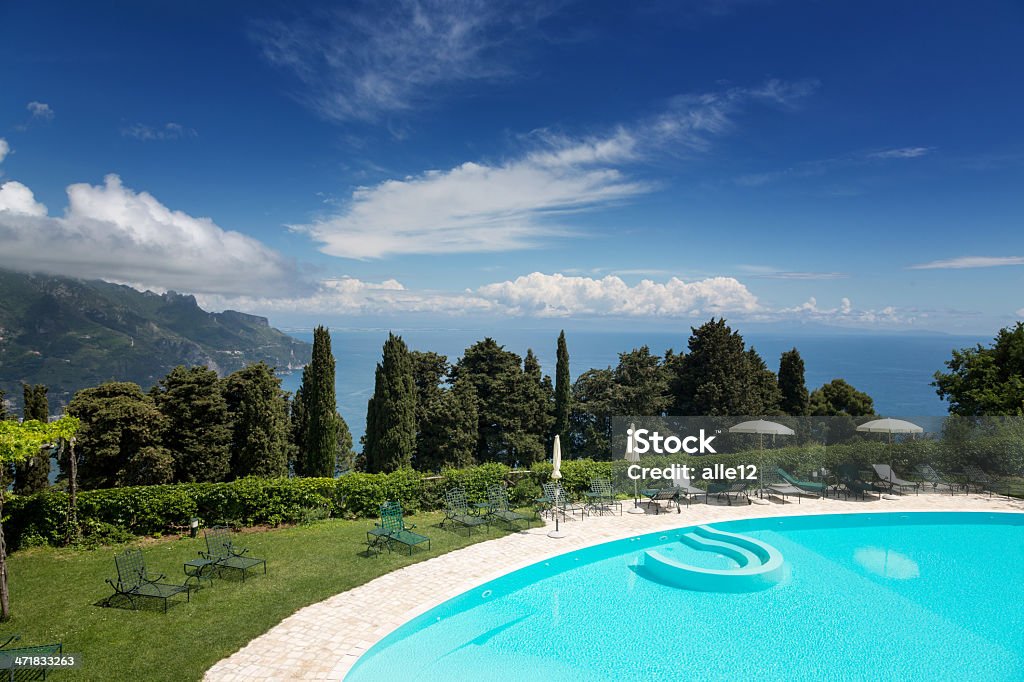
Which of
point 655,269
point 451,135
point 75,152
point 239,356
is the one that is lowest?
point 239,356

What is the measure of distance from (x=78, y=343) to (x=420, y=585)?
153878mm

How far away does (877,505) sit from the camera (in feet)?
50.7

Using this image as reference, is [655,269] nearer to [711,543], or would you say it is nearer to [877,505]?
[877,505]

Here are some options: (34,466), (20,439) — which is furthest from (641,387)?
(34,466)

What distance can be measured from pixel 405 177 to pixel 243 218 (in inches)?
860

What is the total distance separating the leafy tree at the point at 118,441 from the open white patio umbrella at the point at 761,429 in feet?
71.5

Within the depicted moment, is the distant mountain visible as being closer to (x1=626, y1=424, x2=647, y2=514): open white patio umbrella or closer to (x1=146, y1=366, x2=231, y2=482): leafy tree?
(x1=146, y1=366, x2=231, y2=482): leafy tree

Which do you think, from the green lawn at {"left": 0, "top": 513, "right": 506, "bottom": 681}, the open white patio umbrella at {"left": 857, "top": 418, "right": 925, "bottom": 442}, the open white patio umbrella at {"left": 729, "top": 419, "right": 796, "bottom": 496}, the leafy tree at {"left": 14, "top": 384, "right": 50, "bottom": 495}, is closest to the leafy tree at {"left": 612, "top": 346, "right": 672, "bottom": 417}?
the open white patio umbrella at {"left": 729, "top": 419, "right": 796, "bottom": 496}

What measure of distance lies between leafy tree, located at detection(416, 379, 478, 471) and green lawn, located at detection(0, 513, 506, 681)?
1617 centimetres

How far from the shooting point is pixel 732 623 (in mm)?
8914

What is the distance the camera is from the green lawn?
259 inches

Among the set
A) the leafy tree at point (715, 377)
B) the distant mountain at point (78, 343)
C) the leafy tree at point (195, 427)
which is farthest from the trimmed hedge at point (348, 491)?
the distant mountain at point (78, 343)

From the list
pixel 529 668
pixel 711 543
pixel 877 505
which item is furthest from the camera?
pixel 877 505

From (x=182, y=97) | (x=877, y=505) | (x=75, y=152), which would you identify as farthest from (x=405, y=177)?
(x=75, y=152)
